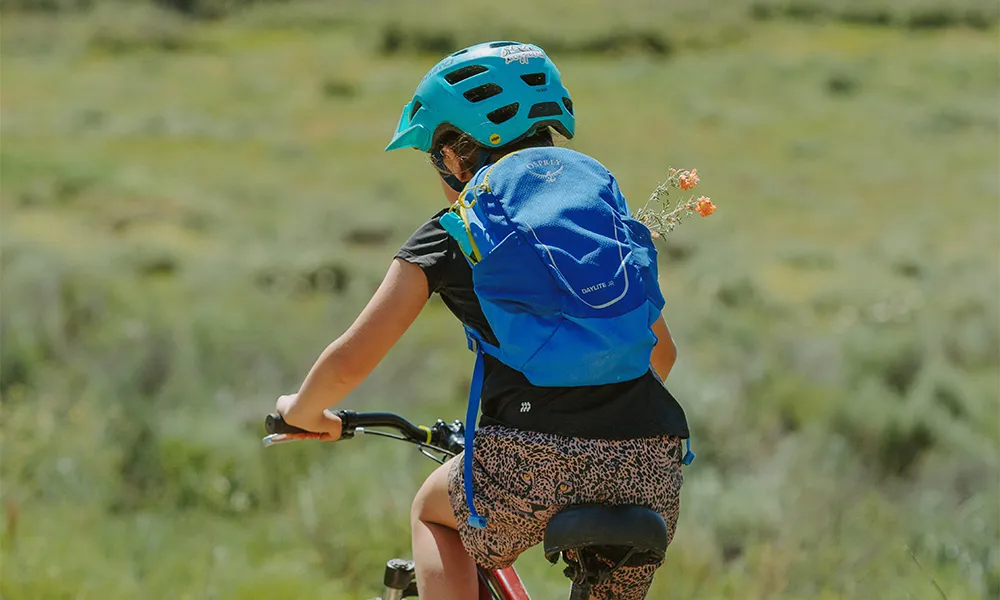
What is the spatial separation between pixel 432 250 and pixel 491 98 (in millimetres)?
453

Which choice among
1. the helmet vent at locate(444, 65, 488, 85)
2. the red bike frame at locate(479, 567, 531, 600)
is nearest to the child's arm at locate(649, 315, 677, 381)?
the red bike frame at locate(479, 567, 531, 600)

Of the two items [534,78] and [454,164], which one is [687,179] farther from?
[454,164]

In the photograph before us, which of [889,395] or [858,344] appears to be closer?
[889,395]

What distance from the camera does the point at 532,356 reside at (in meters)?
2.75

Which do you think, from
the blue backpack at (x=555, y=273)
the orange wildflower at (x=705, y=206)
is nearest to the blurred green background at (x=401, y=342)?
the orange wildflower at (x=705, y=206)

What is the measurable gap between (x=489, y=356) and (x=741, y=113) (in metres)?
27.5

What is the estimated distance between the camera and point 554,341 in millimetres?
2734

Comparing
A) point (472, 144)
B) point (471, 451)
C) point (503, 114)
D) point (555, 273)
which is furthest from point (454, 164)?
point (471, 451)

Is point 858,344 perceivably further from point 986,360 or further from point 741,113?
point 741,113

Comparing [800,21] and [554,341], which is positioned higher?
[554,341]

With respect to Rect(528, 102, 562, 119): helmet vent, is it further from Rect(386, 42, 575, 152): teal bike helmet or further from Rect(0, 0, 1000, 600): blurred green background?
Rect(0, 0, 1000, 600): blurred green background

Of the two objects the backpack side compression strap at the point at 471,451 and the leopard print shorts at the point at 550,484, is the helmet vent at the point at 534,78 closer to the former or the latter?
the backpack side compression strap at the point at 471,451

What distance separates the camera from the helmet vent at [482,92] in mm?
3184


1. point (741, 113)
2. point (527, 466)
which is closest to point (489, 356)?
point (527, 466)
